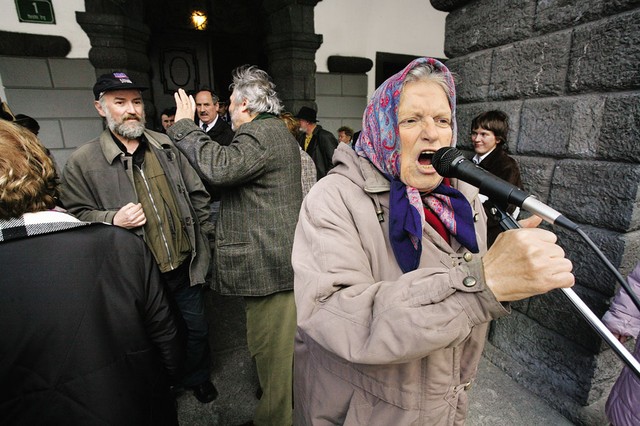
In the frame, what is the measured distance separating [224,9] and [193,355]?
5.65 m

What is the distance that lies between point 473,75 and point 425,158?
6.13ft

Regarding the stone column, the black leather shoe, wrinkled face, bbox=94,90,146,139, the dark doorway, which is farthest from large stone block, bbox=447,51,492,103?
the dark doorway

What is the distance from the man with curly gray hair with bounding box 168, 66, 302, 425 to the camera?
195 centimetres

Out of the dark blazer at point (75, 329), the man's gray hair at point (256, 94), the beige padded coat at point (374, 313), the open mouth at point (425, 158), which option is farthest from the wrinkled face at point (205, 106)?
the open mouth at point (425, 158)

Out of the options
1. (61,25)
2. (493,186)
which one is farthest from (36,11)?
(493,186)

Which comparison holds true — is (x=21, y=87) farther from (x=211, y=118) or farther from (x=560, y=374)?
(x=560, y=374)

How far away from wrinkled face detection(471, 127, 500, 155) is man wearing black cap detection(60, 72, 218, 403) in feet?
6.57

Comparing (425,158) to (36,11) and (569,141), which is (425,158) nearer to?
(569,141)

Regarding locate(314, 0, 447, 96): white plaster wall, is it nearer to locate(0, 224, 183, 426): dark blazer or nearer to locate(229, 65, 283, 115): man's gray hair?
locate(229, 65, 283, 115): man's gray hair

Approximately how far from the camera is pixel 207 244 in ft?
7.79

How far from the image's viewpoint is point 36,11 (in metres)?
4.10

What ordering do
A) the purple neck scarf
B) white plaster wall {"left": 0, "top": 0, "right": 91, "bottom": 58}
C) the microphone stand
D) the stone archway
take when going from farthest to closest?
the stone archway < white plaster wall {"left": 0, "top": 0, "right": 91, "bottom": 58} < the purple neck scarf < the microphone stand

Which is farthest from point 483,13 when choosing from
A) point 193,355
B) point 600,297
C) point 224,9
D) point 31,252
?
point 224,9

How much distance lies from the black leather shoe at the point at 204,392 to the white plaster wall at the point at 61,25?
4.38 meters
